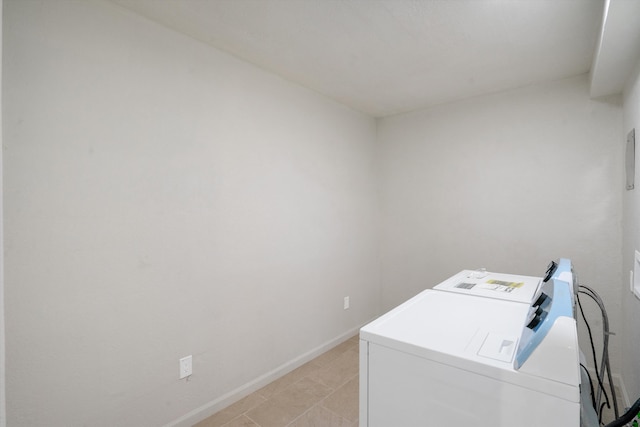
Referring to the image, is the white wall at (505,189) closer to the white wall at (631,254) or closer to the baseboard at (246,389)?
the white wall at (631,254)

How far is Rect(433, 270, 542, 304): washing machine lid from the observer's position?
1588 mm

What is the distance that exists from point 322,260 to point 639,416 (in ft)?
7.23

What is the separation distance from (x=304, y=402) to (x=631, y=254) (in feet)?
7.53

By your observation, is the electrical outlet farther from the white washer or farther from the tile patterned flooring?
the white washer

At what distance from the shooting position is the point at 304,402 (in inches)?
85.9

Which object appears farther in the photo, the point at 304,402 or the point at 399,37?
the point at 304,402

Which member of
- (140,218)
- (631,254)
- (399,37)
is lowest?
(631,254)

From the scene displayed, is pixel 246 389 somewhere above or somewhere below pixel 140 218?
below

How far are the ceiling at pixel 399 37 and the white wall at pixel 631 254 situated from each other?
433 millimetres

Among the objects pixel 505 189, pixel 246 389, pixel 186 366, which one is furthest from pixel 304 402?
pixel 505 189

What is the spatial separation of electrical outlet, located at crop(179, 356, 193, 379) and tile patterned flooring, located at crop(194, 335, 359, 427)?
0.34m

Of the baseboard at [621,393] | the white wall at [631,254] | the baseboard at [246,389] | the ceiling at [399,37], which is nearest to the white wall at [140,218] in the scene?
the baseboard at [246,389]

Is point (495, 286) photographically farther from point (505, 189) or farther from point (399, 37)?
point (399, 37)

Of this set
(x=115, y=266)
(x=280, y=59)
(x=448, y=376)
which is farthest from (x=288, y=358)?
(x=280, y=59)
